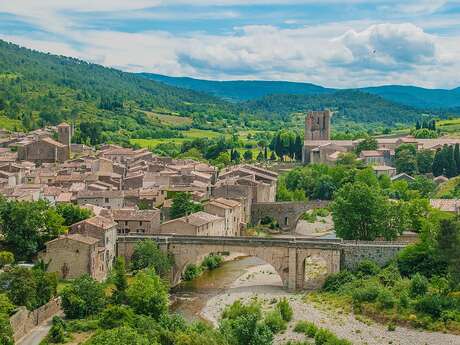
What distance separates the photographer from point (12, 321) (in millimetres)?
37156

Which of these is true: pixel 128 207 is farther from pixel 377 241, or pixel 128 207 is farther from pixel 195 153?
pixel 195 153

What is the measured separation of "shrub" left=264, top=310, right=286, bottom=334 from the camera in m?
41.0

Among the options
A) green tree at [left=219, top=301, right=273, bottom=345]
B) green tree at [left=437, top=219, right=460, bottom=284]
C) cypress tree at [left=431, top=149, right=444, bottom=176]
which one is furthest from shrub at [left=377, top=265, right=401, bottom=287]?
cypress tree at [left=431, top=149, right=444, bottom=176]

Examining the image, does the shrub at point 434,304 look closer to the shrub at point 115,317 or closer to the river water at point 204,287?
the river water at point 204,287

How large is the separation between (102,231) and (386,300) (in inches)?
724

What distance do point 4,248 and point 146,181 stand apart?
25.0m

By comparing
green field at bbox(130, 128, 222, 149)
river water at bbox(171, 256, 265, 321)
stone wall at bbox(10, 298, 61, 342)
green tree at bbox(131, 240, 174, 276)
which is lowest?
river water at bbox(171, 256, 265, 321)

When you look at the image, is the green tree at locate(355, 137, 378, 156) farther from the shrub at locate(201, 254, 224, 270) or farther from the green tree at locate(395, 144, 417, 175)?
the shrub at locate(201, 254, 224, 270)

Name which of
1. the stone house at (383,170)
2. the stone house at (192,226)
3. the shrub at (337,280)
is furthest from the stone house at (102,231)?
the stone house at (383,170)

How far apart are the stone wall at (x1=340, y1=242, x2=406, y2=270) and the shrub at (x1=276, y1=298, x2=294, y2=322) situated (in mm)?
7141

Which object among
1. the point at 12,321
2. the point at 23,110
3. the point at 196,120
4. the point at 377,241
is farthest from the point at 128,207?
the point at 196,120

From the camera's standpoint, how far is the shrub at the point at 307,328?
4012 centimetres

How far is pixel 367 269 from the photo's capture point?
4925 centimetres

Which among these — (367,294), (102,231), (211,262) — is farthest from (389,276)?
(102,231)
